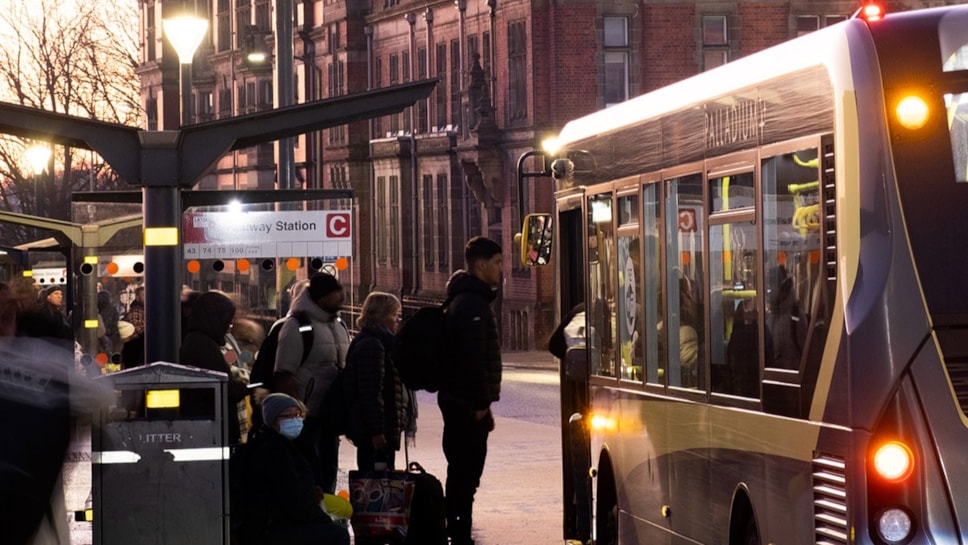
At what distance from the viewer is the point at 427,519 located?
12.9 meters

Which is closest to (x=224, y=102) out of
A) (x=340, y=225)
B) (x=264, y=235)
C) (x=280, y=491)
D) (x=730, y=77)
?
(x=340, y=225)

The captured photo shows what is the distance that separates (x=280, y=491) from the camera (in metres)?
11.0

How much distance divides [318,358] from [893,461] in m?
7.68

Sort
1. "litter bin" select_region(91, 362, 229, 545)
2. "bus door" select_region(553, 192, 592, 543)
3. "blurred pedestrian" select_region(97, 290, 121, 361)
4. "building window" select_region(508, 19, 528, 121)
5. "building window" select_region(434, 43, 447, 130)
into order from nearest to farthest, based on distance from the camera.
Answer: "litter bin" select_region(91, 362, 229, 545) → "bus door" select_region(553, 192, 592, 543) → "blurred pedestrian" select_region(97, 290, 121, 361) → "building window" select_region(508, 19, 528, 121) → "building window" select_region(434, 43, 447, 130)

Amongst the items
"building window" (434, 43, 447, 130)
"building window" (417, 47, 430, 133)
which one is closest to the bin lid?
"building window" (434, 43, 447, 130)

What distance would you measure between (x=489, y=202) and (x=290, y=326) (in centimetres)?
4645

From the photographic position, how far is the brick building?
5662 centimetres

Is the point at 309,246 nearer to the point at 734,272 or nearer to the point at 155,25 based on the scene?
the point at 734,272

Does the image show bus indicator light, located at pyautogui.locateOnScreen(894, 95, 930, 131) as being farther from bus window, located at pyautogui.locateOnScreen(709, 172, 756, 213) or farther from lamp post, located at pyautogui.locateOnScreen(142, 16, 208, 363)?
lamp post, located at pyautogui.locateOnScreen(142, 16, 208, 363)

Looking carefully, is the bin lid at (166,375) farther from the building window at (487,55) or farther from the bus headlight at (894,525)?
the building window at (487,55)

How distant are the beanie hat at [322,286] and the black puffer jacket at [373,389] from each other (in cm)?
62

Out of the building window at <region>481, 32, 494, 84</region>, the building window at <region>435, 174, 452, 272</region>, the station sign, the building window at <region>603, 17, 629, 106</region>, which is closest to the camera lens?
the station sign

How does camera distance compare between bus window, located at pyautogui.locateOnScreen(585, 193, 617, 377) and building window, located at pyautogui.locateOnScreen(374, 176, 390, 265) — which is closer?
bus window, located at pyautogui.locateOnScreen(585, 193, 617, 377)

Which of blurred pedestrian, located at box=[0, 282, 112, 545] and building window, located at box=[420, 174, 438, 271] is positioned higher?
building window, located at box=[420, 174, 438, 271]
